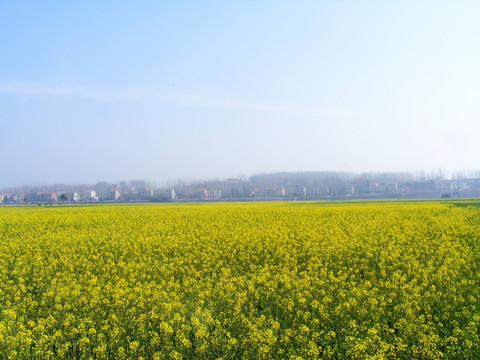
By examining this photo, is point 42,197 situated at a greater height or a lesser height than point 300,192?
greater

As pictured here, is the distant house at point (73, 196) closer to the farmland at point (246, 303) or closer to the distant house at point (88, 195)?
the distant house at point (88, 195)

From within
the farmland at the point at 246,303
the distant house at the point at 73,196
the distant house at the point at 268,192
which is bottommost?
the farmland at the point at 246,303

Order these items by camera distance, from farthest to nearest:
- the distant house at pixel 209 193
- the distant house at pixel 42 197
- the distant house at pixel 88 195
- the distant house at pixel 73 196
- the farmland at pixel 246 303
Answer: the distant house at pixel 209 193
the distant house at pixel 88 195
the distant house at pixel 73 196
the distant house at pixel 42 197
the farmland at pixel 246 303

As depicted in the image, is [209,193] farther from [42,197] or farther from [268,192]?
[42,197]

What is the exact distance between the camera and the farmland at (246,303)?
5762 mm

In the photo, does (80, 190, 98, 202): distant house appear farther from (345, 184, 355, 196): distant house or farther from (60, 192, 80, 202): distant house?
(345, 184, 355, 196): distant house

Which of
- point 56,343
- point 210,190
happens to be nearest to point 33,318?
point 56,343

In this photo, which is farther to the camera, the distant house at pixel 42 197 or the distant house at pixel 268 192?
the distant house at pixel 268 192

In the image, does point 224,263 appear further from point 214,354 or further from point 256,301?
point 214,354

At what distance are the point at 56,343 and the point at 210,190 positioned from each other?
129546 millimetres

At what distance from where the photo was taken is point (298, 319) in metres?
6.86

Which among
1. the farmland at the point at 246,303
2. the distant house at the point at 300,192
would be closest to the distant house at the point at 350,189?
the distant house at the point at 300,192

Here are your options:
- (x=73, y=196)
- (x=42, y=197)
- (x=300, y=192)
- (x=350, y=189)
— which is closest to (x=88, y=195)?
(x=73, y=196)

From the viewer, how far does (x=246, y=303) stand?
757cm
